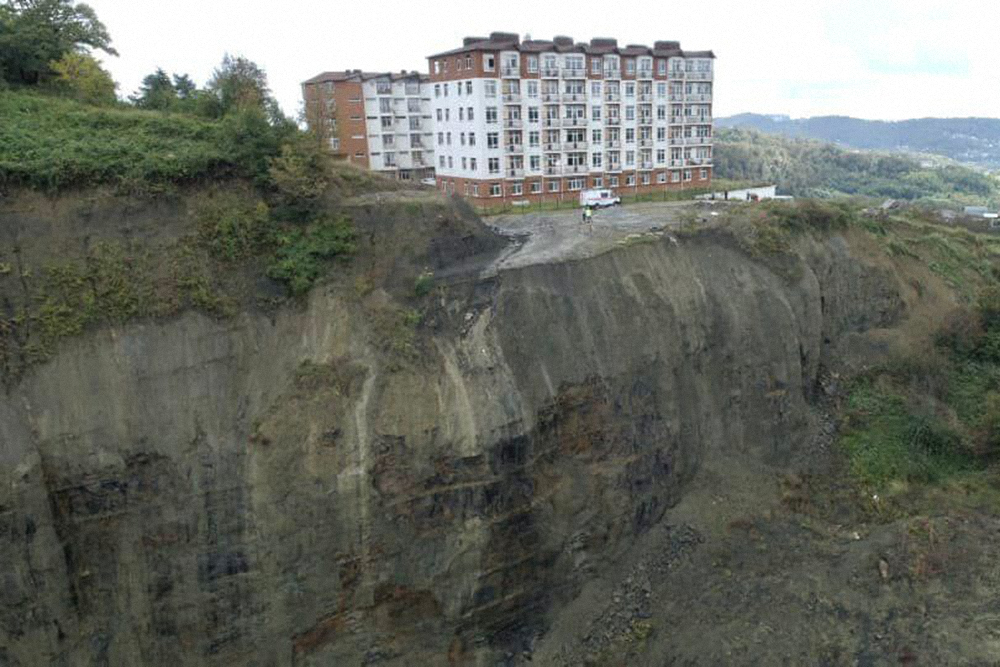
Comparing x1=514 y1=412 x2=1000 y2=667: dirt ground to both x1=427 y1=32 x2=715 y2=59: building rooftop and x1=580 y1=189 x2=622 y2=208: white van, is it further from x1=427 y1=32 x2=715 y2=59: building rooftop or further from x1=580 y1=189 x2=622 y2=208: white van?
x1=427 y1=32 x2=715 y2=59: building rooftop

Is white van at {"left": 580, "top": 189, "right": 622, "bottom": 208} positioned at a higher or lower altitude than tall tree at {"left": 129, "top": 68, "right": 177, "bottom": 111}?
lower

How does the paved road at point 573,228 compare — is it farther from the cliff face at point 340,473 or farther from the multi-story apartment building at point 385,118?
the multi-story apartment building at point 385,118

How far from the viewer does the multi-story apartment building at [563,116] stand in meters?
43.8

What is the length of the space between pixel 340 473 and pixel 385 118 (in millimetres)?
36513

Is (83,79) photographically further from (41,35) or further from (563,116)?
(563,116)

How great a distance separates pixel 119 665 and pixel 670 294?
2049 cm

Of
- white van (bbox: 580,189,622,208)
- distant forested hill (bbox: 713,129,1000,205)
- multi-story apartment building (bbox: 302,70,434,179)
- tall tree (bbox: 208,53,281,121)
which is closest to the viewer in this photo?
tall tree (bbox: 208,53,281,121)

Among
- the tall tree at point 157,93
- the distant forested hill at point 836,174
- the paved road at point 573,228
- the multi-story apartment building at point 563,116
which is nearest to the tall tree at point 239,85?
the tall tree at point 157,93

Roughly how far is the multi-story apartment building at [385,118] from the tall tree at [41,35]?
798 inches

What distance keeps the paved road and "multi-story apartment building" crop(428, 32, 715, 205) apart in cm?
738

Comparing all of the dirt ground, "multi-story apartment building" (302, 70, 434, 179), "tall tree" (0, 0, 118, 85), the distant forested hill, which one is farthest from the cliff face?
the distant forested hill

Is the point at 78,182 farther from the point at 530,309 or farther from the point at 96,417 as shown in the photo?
the point at 530,309

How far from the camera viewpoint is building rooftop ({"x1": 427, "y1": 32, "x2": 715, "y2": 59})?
4331cm

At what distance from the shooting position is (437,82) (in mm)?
46781
